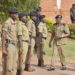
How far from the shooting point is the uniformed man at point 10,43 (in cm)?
1112

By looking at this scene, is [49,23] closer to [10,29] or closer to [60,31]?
[60,31]

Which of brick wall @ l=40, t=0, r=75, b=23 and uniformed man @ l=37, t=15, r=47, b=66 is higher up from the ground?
brick wall @ l=40, t=0, r=75, b=23

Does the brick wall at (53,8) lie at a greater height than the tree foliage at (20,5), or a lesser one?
greater

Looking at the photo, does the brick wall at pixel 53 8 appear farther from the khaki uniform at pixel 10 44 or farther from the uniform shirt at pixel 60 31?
the khaki uniform at pixel 10 44

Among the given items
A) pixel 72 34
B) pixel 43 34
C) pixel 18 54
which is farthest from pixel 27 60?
pixel 72 34

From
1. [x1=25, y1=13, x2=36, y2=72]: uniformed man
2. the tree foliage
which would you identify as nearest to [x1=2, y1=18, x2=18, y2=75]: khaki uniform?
[x1=25, y1=13, x2=36, y2=72]: uniformed man

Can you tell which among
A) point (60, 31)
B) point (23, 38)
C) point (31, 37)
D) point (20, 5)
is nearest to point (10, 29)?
point (23, 38)

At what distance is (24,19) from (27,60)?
1719 millimetres

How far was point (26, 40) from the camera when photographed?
13.2m

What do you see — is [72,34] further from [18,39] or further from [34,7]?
[18,39]

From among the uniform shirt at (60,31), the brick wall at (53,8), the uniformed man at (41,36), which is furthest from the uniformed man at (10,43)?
the brick wall at (53,8)

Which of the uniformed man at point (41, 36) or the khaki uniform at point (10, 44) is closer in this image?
the khaki uniform at point (10, 44)

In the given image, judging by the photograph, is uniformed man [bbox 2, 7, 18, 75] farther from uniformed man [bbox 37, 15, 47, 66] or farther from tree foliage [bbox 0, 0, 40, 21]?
tree foliage [bbox 0, 0, 40, 21]

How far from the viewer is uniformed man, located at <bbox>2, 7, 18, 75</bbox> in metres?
11.1
